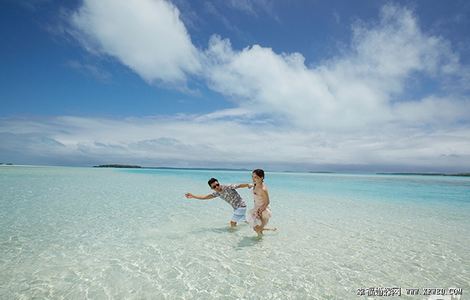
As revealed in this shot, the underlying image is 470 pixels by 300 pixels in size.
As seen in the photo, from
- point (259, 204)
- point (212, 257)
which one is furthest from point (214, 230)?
point (212, 257)

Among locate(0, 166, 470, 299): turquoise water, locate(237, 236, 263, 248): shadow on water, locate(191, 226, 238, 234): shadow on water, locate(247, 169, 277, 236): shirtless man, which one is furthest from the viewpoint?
locate(191, 226, 238, 234): shadow on water

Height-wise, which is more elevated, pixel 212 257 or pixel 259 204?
pixel 259 204

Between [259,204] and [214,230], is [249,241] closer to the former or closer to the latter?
[259,204]

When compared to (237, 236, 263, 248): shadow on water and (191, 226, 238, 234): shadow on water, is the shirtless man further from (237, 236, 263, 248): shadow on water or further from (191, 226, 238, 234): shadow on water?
(191, 226, 238, 234): shadow on water

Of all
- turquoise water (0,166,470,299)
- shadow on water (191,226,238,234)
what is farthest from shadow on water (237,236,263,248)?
shadow on water (191,226,238,234)

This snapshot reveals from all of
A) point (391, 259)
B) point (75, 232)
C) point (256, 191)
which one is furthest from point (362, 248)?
point (75, 232)

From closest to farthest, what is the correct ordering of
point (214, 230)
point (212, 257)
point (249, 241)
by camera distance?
point (212, 257), point (249, 241), point (214, 230)

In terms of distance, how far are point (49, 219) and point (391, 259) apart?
10102 millimetres

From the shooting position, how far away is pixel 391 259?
19.6ft

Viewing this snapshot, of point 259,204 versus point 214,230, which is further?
point 214,230

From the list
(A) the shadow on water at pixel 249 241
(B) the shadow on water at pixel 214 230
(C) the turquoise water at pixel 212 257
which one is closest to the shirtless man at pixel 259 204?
(A) the shadow on water at pixel 249 241

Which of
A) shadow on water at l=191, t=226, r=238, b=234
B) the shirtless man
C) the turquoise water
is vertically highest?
the shirtless man

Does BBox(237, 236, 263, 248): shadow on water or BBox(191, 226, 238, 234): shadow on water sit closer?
BBox(237, 236, 263, 248): shadow on water

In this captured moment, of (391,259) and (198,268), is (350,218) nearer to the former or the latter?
(391,259)
